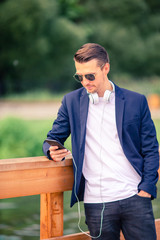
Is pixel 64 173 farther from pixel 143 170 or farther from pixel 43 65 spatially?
pixel 43 65

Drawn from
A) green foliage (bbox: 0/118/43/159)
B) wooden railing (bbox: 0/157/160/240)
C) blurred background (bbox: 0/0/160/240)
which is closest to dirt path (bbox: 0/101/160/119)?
blurred background (bbox: 0/0/160/240)

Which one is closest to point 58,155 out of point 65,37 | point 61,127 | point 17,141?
point 61,127

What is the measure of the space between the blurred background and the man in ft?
66.3

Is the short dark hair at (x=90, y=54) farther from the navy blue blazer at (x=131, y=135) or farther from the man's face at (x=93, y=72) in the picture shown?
the navy blue blazer at (x=131, y=135)

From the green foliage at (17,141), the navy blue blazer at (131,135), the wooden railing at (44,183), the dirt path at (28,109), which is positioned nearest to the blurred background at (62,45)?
the dirt path at (28,109)

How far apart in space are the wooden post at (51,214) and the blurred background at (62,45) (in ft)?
66.0

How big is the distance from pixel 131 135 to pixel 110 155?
0.17m

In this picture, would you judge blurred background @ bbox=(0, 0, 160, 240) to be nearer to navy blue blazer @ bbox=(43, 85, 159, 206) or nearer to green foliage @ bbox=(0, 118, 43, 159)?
green foliage @ bbox=(0, 118, 43, 159)

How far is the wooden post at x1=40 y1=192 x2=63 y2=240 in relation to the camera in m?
2.59

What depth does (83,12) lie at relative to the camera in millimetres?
32625

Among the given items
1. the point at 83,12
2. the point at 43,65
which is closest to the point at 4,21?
the point at 43,65

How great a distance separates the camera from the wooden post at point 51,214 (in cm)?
259

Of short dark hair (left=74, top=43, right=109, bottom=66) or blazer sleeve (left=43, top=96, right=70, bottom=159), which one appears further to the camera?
blazer sleeve (left=43, top=96, right=70, bottom=159)

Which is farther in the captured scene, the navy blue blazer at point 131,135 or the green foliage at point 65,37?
the green foliage at point 65,37
